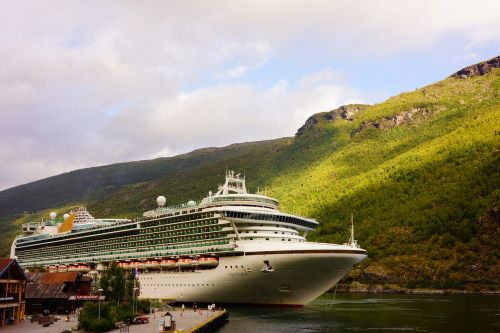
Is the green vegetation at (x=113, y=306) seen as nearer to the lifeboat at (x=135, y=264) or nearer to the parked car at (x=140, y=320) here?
the parked car at (x=140, y=320)

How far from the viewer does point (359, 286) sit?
401 ft

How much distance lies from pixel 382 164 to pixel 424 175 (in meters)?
29.9

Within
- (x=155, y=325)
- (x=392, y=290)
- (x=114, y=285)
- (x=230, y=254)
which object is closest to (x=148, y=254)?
(x=114, y=285)

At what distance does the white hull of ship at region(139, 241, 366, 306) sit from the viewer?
58.2 metres

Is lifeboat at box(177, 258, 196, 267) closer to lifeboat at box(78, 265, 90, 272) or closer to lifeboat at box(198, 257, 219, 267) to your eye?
lifeboat at box(198, 257, 219, 267)

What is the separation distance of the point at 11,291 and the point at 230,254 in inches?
995

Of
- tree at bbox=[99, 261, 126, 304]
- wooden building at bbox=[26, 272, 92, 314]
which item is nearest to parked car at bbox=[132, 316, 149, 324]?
tree at bbox=[99, 261, 126, 304]

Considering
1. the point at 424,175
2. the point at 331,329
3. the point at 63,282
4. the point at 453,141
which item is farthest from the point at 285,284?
the point at 453,141

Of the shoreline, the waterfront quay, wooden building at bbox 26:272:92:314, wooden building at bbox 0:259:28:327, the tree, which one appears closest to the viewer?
the waterfront quay

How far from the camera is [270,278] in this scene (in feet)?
196

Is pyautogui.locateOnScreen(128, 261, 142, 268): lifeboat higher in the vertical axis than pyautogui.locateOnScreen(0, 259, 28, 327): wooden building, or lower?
higher

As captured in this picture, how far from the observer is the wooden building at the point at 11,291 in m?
43.8

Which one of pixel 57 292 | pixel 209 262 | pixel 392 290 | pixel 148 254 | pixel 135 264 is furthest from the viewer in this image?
pixel 392 290

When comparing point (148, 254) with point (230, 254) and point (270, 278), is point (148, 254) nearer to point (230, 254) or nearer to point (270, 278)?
point (230, 254)
